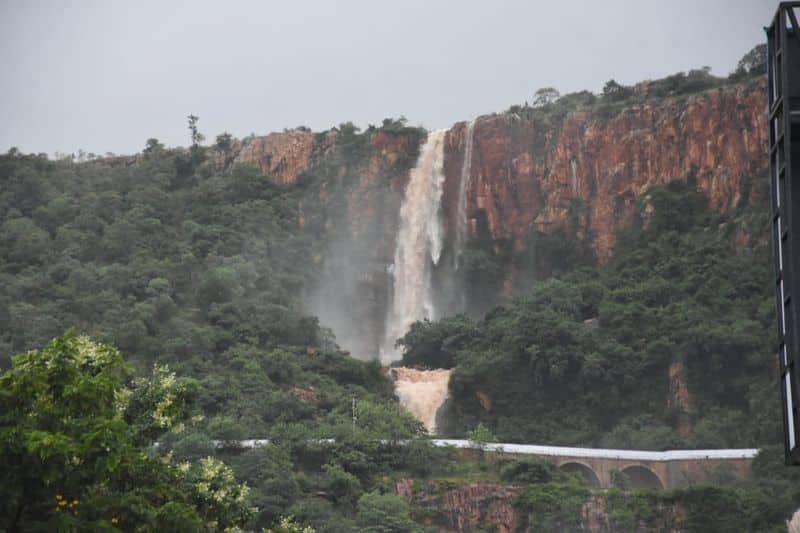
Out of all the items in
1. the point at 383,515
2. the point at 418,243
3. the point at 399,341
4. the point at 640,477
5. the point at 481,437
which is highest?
the point at 418,243

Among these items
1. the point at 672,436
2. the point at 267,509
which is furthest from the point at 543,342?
the point at 267,509

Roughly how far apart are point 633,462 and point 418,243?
24.2 meters

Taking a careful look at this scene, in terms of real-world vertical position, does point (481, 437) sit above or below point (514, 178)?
below

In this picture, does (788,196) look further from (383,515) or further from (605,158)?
(605,158)

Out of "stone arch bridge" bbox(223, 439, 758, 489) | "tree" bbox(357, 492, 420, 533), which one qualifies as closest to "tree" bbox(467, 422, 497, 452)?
"stone arch bridge" bbox(223, 439, 758, 489)

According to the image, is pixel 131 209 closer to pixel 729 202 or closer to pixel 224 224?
pixel 224 224

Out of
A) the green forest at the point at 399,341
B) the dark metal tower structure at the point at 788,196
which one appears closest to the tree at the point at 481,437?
the green forest at the point at 399,341

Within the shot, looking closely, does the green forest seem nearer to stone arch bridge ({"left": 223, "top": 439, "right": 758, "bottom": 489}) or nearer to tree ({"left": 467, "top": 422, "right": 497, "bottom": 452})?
tree ({"left": 467, "top": 422, "right": 497, "bottom": 452})

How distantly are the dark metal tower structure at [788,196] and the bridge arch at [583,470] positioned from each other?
133ft

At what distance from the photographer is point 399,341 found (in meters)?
73.2

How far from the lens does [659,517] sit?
53531mm

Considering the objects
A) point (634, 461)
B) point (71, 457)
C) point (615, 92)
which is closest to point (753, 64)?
point (615, 92)

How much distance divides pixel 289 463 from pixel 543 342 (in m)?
15.1

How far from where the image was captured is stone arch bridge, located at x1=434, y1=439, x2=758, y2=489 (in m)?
57.4
